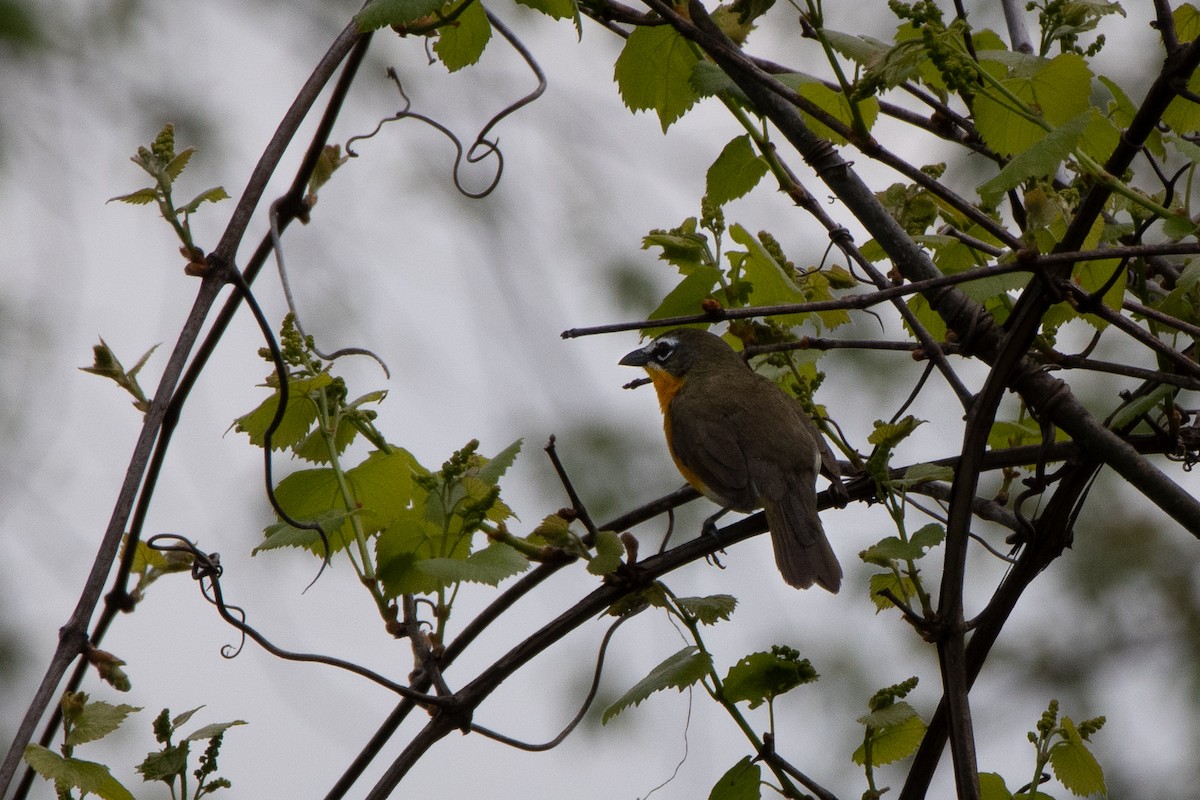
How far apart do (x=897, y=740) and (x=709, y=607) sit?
51cm

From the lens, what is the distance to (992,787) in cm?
230

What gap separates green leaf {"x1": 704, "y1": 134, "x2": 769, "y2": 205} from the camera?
2.61 metres

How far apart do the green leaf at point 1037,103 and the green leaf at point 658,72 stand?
0.62m

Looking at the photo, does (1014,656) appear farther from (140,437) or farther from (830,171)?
(140,437)

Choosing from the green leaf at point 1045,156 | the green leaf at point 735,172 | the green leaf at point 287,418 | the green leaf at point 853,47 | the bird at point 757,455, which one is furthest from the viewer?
the bird at point 757,455

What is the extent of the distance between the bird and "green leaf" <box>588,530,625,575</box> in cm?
166

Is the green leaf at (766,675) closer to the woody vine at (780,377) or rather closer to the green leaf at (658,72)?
the woody vine at (780,377)

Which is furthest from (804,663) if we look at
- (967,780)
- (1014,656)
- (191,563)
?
(1014,656)

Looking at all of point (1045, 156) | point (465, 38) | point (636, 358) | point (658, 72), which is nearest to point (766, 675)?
point (1045, 156)

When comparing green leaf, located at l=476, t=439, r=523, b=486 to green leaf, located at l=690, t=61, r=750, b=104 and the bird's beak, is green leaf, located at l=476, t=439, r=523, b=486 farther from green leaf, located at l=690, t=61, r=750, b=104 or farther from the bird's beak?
the bird's beak

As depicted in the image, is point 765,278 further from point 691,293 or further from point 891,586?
point 891,586

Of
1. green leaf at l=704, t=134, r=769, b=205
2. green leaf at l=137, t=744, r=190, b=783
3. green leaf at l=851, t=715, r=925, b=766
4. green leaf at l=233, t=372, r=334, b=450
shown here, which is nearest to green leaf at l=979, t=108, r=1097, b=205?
green leaf at l=704, t=134, r=769, b=205

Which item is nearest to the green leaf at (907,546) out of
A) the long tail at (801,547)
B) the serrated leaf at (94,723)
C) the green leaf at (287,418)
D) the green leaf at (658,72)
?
the green leaf at (658,72)

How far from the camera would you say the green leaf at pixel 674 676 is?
2168mm
